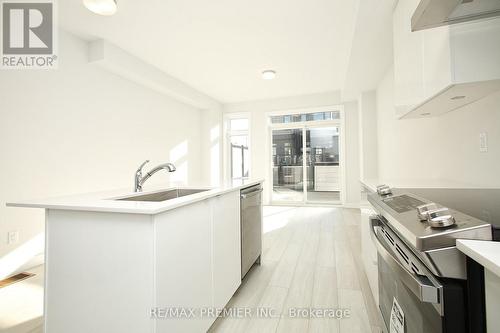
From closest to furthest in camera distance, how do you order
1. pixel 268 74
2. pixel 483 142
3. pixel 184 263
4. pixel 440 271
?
pixel 440 271, pixel 184 263, pixel 483 142, pixel 268 74

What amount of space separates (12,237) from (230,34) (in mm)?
3426

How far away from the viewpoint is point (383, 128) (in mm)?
4148

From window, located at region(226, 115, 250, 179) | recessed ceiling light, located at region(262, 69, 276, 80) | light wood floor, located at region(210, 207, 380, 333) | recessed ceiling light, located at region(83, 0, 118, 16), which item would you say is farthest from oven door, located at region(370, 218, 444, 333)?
Result: window, located at region(226, 115, 250, 179)

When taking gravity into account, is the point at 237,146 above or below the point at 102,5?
below

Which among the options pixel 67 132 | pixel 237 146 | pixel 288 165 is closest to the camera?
pixel 67 132

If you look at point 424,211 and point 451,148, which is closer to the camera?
point 424,211

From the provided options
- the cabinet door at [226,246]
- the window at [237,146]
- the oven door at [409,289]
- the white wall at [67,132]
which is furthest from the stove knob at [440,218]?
the window at [237,146]

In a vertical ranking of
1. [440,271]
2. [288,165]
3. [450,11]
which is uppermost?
[450,11]

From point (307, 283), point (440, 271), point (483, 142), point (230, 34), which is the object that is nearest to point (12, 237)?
point (307, 283)

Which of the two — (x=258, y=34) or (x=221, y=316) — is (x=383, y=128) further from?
(x=221, y=316)

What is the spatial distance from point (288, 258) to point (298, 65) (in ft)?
10.5

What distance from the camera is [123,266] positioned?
39.7 inches

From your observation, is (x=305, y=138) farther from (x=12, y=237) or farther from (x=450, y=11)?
(x=12, y=237)

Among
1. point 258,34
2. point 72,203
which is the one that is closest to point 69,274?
point 72,203
